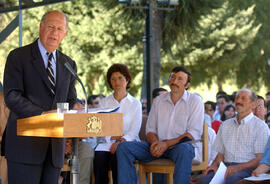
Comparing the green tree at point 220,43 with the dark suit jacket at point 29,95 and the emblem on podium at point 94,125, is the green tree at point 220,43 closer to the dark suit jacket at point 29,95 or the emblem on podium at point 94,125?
the dark suit jacket at point 29,95

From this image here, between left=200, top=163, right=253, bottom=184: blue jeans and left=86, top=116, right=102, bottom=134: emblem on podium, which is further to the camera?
left=200, top=163, right=253, bottom=184: blue jeans

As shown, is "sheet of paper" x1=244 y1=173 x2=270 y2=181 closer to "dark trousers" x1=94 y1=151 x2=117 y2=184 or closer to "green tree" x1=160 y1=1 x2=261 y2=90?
"dark trousers" x1=94 y1=151 x2=117 y2=184

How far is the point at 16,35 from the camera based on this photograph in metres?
6.61

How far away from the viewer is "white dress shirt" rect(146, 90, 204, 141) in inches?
215

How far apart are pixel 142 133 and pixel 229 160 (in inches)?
53.2

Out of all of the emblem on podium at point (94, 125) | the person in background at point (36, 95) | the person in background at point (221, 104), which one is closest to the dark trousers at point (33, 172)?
the person in background at point (36, 95)

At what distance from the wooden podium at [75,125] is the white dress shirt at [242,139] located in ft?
8.75

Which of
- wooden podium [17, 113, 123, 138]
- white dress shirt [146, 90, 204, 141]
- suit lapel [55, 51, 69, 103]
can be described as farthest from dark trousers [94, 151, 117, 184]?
wooden podium [17, 113, 123, 138]

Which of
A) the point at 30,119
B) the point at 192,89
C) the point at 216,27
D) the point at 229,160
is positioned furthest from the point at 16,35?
the point at 192,89

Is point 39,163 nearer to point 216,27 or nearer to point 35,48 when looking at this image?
point 35,48

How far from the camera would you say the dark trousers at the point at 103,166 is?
5591mm

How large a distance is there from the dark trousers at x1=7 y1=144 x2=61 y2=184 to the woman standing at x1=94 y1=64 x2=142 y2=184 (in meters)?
2.25

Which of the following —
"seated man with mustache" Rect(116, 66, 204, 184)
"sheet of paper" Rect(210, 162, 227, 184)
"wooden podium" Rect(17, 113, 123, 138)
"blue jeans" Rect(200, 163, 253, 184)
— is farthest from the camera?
"seated man with mustache" Rect(116, 66, 204, 184)

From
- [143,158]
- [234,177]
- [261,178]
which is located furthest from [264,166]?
[143,158]
